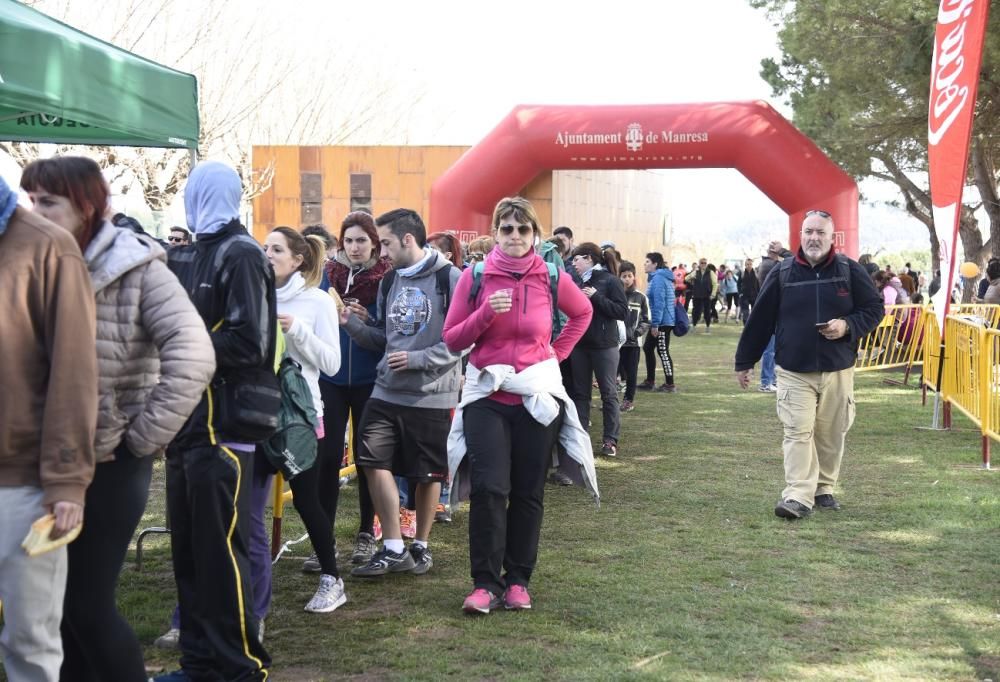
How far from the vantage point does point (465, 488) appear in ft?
18.8

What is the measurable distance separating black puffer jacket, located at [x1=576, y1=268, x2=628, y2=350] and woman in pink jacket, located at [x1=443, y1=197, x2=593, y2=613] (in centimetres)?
436

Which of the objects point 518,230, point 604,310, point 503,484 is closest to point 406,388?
point 503,484

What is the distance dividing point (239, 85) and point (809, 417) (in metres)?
28.0

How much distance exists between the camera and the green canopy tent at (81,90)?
5145mm

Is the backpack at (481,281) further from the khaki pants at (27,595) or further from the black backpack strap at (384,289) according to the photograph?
the khaki pants at (27,595)

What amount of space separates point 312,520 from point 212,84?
94.1 feet

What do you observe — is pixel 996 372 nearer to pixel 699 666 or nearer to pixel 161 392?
pixel 699 666

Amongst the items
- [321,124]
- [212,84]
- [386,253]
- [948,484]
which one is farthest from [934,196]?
[321,124]

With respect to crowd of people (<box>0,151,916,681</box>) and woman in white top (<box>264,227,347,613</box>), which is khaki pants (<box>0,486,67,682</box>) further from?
woman in white top (<box>264,227,347,613</box>)

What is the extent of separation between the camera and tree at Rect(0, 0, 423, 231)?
26.0 meters

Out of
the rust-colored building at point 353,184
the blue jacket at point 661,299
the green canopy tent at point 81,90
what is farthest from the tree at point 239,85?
the green canopy tent at point 81,90

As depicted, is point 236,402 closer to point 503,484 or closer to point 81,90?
point 503,484

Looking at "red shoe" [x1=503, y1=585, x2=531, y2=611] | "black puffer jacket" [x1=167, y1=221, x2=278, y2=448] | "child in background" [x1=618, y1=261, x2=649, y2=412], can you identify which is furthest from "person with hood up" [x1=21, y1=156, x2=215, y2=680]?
"child in background" [x1=618, y1=261, x2=649, y2=412]

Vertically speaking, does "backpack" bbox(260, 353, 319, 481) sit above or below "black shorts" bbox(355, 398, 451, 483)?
above
